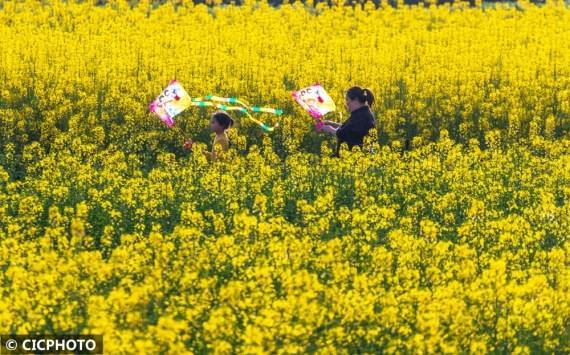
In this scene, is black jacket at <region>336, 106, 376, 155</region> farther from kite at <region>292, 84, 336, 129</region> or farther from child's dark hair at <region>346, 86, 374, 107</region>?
kite at <region>292, 84, 336, 129</region>

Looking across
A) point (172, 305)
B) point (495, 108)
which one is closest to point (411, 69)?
point (495, 108)

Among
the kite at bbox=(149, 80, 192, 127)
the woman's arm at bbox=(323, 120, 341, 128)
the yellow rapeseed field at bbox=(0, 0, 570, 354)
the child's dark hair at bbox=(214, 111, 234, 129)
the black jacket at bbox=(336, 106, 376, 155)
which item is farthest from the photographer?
the woman's arm at bbox=(323, 120, 341, 128)

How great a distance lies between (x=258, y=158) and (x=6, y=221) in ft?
10.3

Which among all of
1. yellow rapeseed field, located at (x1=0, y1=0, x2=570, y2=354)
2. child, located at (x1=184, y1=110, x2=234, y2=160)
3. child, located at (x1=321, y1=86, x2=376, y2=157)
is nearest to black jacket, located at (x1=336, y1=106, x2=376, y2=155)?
child, located at (x1=321, y1=86, x2=376, y2=157)

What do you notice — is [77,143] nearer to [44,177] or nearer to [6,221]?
[44,177]

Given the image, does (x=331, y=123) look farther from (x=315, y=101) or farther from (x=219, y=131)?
(x=219, y=131)

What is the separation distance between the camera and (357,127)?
1476cm

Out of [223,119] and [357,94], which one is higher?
[357,94]

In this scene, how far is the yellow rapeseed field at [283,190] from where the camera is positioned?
27.9 feet

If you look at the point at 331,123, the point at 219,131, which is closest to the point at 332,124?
the point at 331,123

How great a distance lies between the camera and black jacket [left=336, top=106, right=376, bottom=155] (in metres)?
14.8

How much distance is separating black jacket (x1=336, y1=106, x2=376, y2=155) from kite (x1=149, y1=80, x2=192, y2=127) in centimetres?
178

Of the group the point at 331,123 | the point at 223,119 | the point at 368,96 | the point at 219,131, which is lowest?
the point at 331,123

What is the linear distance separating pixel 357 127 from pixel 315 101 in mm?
537
